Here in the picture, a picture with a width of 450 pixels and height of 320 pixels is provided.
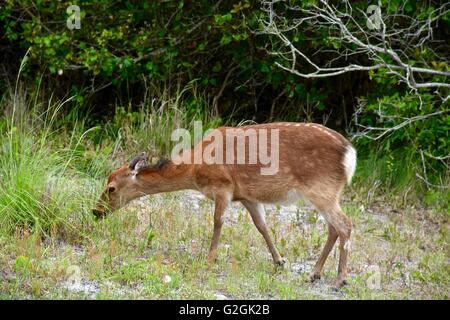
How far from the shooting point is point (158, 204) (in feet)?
33.7

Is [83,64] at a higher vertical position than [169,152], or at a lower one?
higher

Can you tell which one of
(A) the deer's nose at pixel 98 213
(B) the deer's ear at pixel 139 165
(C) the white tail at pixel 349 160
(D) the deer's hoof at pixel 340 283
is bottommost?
(D) the deer's hoof at pixel 340 283

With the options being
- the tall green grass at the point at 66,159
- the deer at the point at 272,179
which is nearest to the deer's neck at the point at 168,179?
the deer at the point at 272,179

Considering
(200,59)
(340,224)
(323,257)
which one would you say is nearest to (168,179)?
(323,257)

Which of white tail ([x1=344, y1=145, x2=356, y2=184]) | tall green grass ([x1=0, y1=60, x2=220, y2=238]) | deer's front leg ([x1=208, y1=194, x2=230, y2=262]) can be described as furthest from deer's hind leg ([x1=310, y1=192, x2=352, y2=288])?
tall green grass ([x1=0, y1=60, x2=220, y2=238])

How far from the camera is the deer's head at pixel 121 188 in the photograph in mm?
9250

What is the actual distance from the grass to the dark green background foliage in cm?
149

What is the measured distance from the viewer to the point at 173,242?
30.1 feet

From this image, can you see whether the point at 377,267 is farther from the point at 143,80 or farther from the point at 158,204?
the point at 143,80

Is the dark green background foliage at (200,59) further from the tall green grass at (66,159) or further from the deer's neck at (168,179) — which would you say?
the deer's neck at (168,179)

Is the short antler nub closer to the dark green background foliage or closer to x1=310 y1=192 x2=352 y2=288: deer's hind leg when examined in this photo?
x1=310 y1=192 x2=352 y2=288: deer's hind leg

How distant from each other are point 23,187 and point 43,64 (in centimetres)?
509

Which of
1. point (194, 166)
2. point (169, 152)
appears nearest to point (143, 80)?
point (169, 152)

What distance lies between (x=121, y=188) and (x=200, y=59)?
458cm
